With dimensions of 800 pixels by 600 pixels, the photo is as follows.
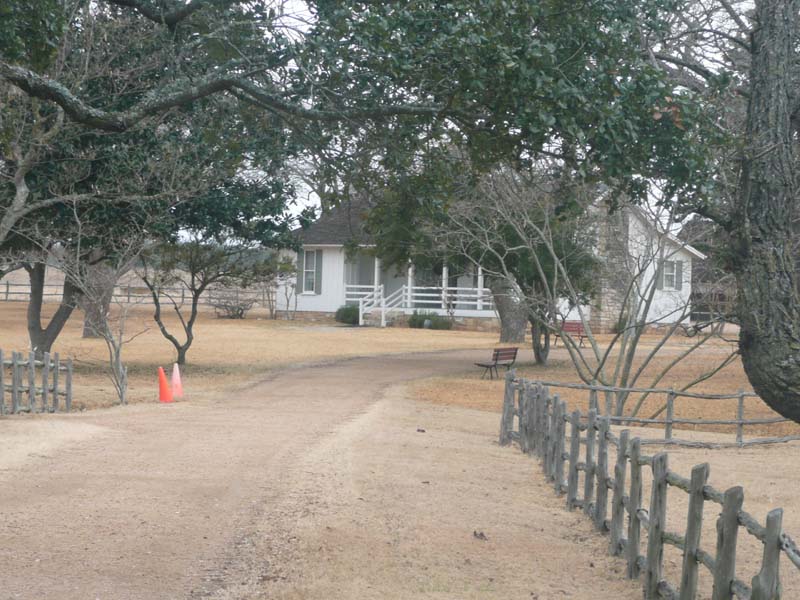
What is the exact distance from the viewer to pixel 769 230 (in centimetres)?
659

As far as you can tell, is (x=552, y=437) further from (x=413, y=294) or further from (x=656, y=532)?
(x=413, y=294)

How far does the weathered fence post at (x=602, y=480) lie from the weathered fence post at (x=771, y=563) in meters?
4.17

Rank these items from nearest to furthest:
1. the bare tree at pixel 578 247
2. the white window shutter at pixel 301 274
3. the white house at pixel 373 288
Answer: the bare tree at pixel 578 247
the white house at pixel 373 288
the white window shutter at pixel 301 274

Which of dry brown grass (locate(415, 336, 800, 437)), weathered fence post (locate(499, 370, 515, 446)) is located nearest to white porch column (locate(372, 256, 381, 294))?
dry brown grass (locate(415, 336, 800, 437))

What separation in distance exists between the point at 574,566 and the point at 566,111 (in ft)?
12.0

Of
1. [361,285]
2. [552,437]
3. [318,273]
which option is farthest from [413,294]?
[552,437]

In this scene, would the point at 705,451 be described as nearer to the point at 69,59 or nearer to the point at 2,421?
the point at 2,421

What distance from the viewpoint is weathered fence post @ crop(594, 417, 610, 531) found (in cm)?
959

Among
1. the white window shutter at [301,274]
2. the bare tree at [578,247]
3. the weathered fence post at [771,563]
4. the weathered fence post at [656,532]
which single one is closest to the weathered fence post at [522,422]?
the bare tree at [578,247]

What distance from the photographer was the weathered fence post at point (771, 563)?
17.0ft

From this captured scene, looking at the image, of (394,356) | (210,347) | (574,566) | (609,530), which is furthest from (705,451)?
(210,347)

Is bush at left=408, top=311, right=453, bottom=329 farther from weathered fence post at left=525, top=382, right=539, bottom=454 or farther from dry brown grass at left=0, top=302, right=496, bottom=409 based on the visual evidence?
weathered fence post at left=525, top=382, right=539, bottom=454

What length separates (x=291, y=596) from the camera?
6.84m

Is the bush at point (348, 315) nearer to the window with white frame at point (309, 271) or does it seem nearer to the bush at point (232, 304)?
the window with white frame at point (309, 271)
